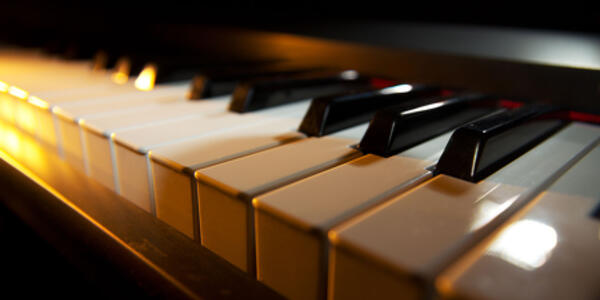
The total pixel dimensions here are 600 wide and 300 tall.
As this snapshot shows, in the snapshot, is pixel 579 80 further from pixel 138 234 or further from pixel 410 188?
pixel 138 234

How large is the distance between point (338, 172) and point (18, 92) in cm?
75

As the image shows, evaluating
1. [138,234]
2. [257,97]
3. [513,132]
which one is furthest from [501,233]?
[257,97]

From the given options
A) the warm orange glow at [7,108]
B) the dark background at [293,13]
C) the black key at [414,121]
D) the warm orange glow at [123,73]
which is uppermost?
the dark background at [293,13]

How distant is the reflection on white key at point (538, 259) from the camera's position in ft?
0.93

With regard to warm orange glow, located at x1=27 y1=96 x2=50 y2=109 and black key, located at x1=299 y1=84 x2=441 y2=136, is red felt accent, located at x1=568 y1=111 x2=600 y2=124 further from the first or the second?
warm orange glow, located at x1=27 y1=96 x2=50 y2=109

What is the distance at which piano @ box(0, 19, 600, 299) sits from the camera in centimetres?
33

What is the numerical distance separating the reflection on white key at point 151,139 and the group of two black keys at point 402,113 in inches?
2.8

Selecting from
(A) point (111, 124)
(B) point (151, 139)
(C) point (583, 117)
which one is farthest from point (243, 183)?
(C) point (583, 117)

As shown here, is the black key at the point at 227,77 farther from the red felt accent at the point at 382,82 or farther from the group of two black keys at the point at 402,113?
the red felt accent at the point at 382,82

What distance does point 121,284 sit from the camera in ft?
1.76

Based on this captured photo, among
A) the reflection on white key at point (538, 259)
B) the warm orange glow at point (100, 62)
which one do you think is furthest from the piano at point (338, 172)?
the warm orange glow at point (100, 62)

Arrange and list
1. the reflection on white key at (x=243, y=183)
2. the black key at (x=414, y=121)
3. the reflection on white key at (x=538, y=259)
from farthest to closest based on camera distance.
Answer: the black key at (x=414, y=121), the reflection on white key at (x=243, y=183), the reflection on white key at (x=538, y=259)

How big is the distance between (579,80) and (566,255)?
443 millimetres

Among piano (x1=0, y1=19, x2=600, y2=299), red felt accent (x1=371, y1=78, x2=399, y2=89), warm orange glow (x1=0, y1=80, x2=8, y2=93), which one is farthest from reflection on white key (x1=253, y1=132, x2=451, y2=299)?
warm orange glow (x1=0, y1=80, x2=8, y2=93)
